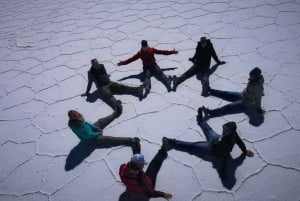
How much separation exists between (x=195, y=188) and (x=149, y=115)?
167 centimetres

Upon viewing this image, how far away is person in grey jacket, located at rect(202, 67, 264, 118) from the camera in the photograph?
418cm

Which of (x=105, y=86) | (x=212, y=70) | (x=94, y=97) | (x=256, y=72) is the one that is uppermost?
(x=256, y=72)

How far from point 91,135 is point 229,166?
2.09 meters

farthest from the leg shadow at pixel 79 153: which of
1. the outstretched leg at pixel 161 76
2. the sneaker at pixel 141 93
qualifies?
the outstretched leg at pixel 161 76

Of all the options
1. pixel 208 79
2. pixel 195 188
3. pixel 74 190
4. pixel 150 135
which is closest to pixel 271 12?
pixel 208 79

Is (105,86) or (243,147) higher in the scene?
(105,86)

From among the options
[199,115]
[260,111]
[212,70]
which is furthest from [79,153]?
[212,70]

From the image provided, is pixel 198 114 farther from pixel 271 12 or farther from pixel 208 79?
pixel 271 12

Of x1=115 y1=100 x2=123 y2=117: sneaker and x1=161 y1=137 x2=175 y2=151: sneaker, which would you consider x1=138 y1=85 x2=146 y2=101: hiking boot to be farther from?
x1=161 y1=137 x2=175 y2=151: sneaker

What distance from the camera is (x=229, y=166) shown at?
3.77m

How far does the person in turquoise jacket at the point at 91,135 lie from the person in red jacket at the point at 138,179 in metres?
0.61

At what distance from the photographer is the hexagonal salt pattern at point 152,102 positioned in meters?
3.77

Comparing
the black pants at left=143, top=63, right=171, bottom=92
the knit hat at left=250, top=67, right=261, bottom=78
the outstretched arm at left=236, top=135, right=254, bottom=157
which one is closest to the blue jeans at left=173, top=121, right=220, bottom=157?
the outstretched arm at left=236, top=135, right=254, bottom=157

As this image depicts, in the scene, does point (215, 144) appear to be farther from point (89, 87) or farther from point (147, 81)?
point (89, 87)
